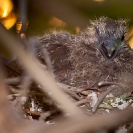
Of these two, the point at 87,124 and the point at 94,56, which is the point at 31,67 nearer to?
the point at 87,124

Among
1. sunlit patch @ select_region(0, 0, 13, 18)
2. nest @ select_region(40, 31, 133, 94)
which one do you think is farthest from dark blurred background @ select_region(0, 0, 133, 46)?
nest @ select_region(40, 31, 133, 94)

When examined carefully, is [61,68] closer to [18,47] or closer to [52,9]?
[52,9]

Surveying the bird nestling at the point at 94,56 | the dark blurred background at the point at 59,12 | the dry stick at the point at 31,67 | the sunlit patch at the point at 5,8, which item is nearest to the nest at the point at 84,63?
the bird nestling at the point at 94,56

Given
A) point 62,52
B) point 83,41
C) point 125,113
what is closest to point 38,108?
point 62,52

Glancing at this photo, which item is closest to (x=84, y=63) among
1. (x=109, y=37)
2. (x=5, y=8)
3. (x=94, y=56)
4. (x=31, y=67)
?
(x=94, y=56)

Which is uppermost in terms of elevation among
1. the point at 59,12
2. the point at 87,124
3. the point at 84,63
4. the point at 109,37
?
the point at 109,37

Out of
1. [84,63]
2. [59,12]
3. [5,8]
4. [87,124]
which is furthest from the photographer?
[84,63]
